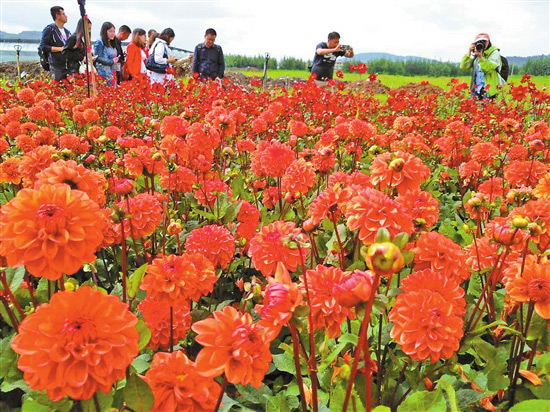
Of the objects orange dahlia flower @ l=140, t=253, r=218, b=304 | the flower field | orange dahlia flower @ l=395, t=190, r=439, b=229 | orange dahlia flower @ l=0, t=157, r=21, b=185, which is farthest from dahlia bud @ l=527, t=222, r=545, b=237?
orange dahlia flower @ l=0, t=157, r=21, b=185

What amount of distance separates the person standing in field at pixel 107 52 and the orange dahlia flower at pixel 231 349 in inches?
330

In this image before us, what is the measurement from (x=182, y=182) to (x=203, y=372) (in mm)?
1916

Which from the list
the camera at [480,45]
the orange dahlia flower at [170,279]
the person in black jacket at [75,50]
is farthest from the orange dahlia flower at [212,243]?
the camera at [480,45]

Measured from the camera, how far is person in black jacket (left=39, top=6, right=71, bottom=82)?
23.6ft

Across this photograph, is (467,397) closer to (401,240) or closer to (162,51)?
(401,240)

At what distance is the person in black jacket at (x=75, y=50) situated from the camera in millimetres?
6938

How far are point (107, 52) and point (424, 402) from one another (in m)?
8.92

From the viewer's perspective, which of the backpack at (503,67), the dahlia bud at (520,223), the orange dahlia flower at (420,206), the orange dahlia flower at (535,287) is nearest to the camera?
the dahlia bud at (520,223)

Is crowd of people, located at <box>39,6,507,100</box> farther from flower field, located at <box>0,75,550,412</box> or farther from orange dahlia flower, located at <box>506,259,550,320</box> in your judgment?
orange dahlia flower, located at <box>506,259,550,320</box>

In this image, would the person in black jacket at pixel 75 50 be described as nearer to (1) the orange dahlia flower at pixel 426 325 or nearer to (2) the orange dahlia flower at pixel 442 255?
(2) the orange dahlia flower at pixel 442 255

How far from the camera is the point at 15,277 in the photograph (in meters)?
1.35

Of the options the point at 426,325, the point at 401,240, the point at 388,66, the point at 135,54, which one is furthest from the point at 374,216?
the point at 388,66

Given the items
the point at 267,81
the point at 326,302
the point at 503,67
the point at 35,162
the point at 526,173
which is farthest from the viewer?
the point at 267,81

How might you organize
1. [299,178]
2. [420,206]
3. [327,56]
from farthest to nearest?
[327,56] < [299,178] < [420,206]
